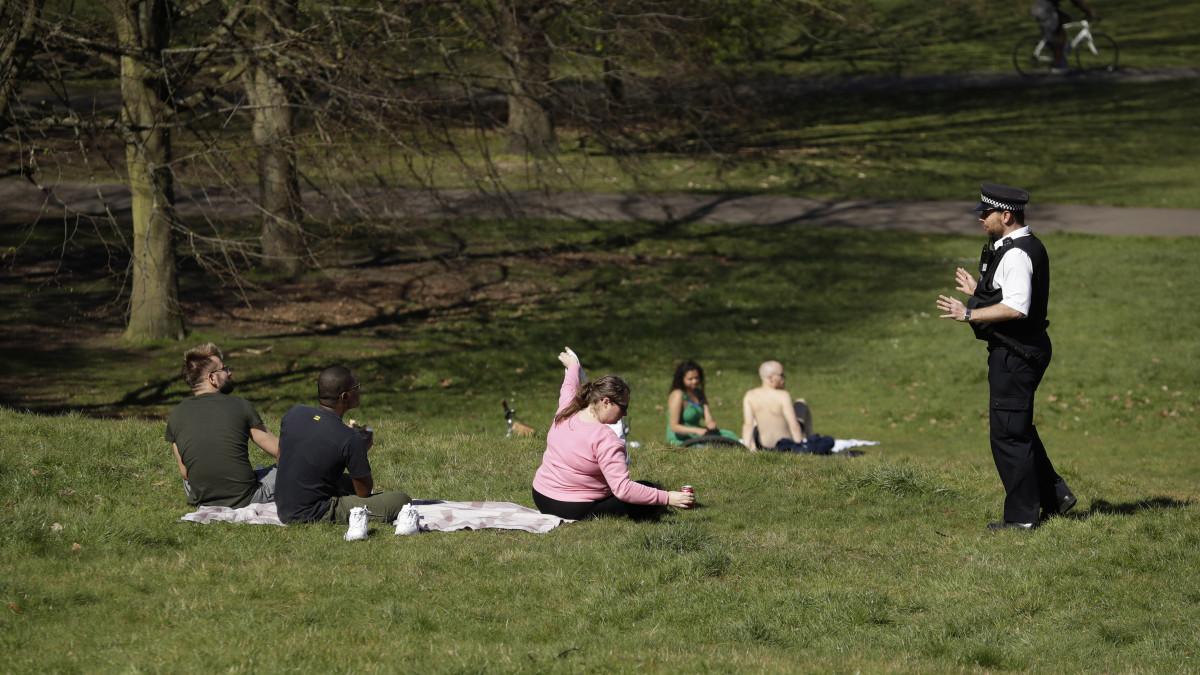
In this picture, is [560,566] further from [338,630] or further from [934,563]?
[934,563]

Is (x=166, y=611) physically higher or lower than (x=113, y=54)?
lower

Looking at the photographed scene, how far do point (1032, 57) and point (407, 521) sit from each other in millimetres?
37064

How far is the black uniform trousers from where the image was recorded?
7418 millimetres

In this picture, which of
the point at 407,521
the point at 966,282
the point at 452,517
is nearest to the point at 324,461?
the point at 407,521

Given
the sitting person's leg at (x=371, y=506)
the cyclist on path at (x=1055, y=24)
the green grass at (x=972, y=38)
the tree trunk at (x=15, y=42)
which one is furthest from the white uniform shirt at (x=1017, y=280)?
the green grass at (x=972, y=38)

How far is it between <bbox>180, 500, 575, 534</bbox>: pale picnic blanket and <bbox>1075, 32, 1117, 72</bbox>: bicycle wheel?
35502 millimetres

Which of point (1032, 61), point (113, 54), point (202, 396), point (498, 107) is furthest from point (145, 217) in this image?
point (1032, 61)

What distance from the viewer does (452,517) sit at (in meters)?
7.76

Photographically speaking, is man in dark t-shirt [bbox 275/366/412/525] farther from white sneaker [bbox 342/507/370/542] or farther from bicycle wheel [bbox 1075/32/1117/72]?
bicycle wheel [bbox 1075/32/1117/72]

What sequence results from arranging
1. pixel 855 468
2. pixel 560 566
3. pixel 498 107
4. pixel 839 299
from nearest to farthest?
pixel 560 566, pixel 855 468, pixel 839 299, pixel 498 107

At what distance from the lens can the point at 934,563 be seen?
7.07 metres

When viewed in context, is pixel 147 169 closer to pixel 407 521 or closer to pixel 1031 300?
pixel 407 521

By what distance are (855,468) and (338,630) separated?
5.33m

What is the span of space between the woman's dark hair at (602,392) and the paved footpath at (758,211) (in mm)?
15179
